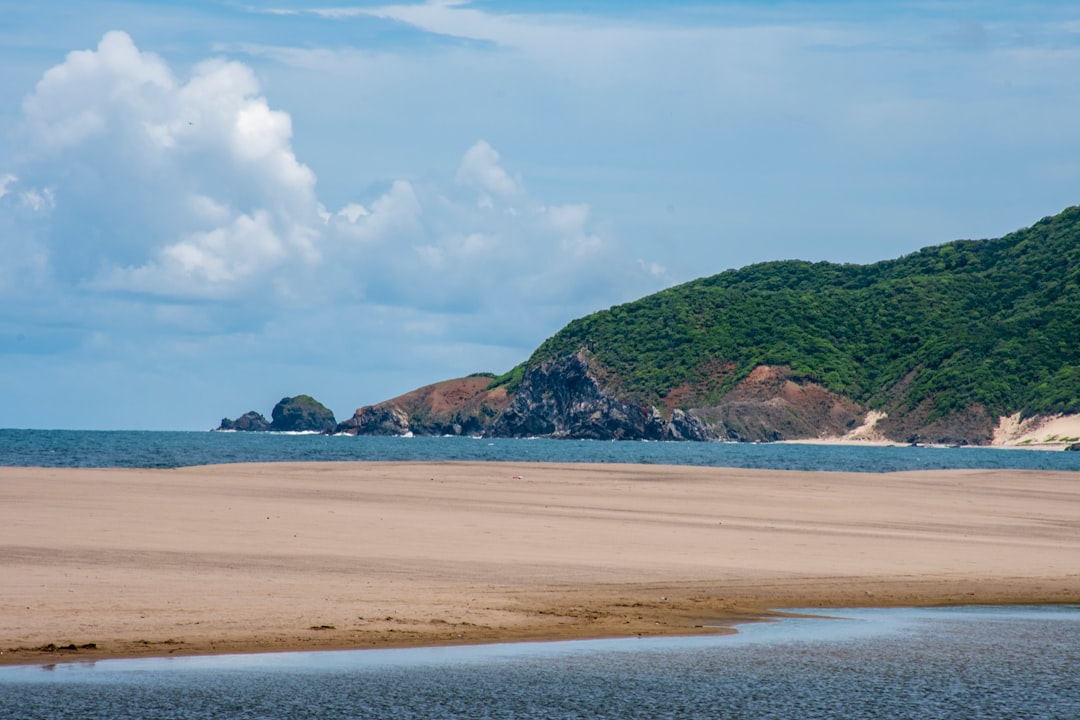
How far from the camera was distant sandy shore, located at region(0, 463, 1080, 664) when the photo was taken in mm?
18047

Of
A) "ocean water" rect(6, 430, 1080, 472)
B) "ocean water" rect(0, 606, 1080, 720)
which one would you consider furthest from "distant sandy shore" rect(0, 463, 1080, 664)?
"ocean water" rect(6, 430, 1080, 472)

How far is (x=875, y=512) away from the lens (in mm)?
43344

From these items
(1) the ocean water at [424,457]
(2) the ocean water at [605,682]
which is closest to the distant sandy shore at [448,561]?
(2) the ocean water at [605,682]

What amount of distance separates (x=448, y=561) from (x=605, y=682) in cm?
1011

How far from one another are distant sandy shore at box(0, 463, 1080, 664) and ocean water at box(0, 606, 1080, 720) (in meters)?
1.08

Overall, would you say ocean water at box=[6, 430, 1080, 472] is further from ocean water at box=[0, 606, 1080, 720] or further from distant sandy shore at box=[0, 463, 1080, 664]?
ocean water at box=[0, 606, 1080, 720]

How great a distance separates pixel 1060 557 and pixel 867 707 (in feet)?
60.7

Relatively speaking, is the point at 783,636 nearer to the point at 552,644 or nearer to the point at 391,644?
the point at 552,644

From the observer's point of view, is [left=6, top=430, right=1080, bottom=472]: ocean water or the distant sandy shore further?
[left=6, top=430, right=1080, bottom=472]: ocean water

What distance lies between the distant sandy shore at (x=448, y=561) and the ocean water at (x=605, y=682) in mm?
1083

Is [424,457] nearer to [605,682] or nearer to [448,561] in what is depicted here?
[448,561]

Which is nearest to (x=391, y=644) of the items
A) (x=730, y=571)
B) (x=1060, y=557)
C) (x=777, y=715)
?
(x=777, y=715)

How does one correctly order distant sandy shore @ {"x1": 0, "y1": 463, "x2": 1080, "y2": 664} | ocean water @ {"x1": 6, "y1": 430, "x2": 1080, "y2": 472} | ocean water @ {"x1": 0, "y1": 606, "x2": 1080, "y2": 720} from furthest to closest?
ocean water @ {"x1": 6, "y1": 430, "x2": 1080, "y2": 472} < distant sandy shore @ {"x1": 0, "y1": 463, "x2": 1080, "y2": 664} < ocean water @ {"x1": 0, "y1": 606, "x2": 1080, "y2": 720}

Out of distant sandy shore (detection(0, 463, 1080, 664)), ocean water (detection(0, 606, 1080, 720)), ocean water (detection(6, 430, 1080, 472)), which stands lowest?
ocean water (detection(0, 606, 1080, 720))
